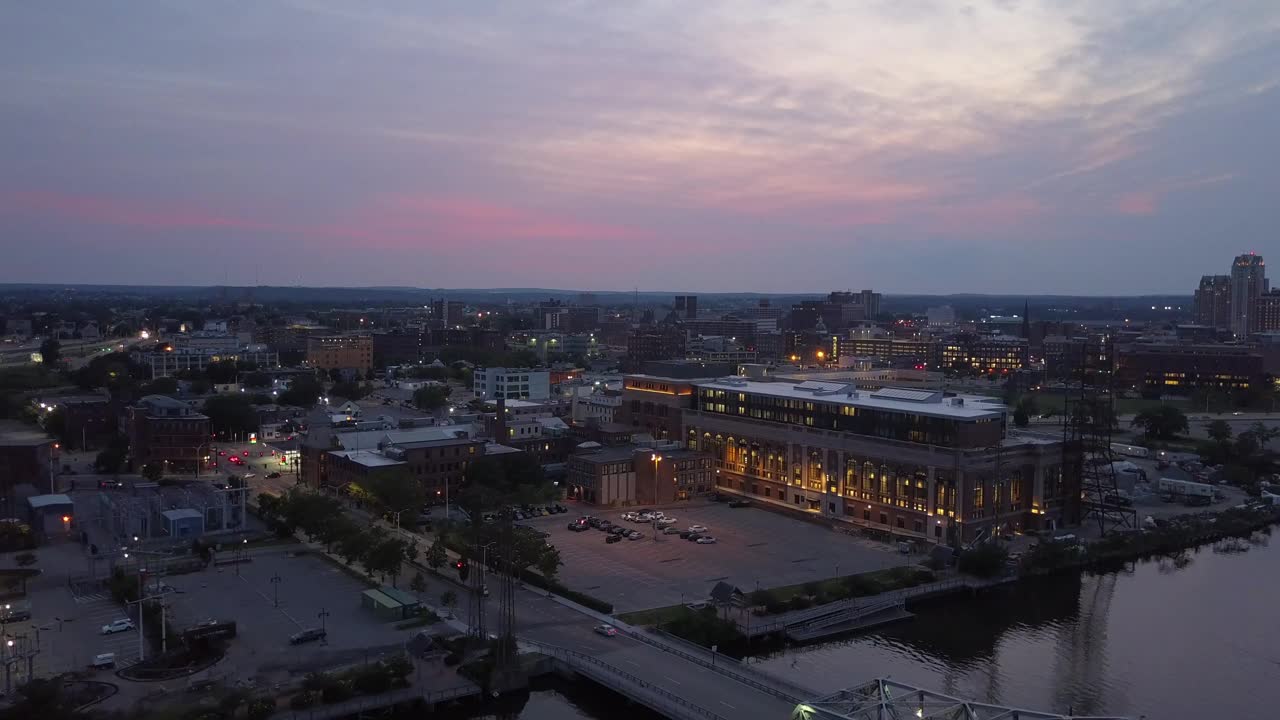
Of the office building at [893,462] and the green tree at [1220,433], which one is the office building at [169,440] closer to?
the office building at [893,462]

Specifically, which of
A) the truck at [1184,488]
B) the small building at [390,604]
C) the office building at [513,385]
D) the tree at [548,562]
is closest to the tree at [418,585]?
the small building at [390,604]

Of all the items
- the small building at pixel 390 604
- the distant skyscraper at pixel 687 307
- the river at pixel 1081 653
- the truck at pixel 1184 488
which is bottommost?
the river at pixel 1081 653

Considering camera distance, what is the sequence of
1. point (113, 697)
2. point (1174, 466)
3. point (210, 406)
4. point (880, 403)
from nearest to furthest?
point (113, 697) < point (880, 403) < point (1174, 466) < point (210, 406)

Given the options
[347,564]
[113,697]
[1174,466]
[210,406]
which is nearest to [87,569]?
[347,564]

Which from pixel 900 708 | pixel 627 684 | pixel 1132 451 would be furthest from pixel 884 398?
pixel 1132 451

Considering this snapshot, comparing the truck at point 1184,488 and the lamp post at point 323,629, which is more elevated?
the truck at point 1184,488

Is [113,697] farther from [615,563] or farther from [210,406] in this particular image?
[210,406]

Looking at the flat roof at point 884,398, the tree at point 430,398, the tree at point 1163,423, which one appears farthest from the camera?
the tree at point 430,398
